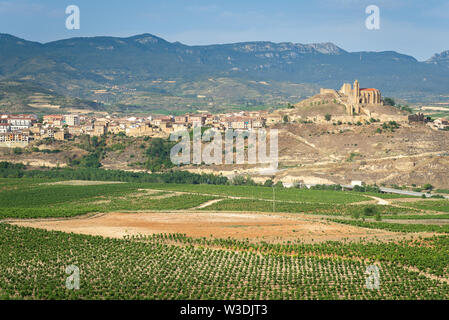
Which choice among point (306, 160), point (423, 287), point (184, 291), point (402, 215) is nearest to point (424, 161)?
point (306, 160)

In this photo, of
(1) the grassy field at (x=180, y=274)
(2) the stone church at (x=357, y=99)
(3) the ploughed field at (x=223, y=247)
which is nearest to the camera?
(1) the grassy field at (x=180, y=274)

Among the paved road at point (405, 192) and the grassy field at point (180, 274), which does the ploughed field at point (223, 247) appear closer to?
the grassy field at point (180, 274)
